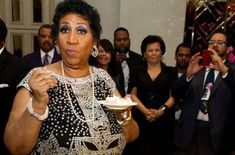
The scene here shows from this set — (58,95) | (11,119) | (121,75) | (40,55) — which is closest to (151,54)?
(121,75)

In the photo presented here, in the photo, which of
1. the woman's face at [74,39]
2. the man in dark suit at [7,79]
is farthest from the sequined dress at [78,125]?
the man in dark suit at [7,79]

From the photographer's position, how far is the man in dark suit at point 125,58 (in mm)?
3646

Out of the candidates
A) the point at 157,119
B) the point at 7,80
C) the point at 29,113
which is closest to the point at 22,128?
the point at 29,113

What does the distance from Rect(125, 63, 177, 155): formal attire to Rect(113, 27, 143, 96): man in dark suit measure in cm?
14

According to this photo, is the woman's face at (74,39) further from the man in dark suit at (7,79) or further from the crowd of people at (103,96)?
the man in dark suit at (7,79)

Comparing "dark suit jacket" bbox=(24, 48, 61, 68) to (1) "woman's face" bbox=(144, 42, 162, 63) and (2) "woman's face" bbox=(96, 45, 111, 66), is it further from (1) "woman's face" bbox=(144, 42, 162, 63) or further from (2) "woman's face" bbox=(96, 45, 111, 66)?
(1) "woman's face" bbox=(144, 42, 162, 63)

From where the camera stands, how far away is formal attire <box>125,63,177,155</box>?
339cm

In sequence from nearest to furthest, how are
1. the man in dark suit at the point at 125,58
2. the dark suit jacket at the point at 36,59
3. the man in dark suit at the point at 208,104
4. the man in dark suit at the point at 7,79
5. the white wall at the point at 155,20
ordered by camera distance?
the man in dark suit at the point at 7,79
the man in dark suit at the point at 208,104
the man in dark suit at the point at 125,58
the dark suit jacket at the point at 36,59
the white wall at the point at 155,20

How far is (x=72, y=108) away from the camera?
1.52m

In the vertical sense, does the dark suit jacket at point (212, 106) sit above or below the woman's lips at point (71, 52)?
below

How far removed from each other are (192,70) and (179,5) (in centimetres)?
221

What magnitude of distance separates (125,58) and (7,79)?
1.84 meters

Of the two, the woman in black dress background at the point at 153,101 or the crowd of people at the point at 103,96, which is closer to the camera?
the crowd of people at the point at 103,96

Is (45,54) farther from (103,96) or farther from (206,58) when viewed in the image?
(103,96)
